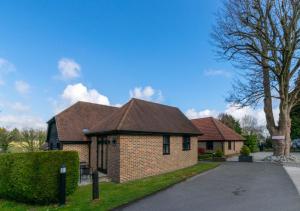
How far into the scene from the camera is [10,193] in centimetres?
1076

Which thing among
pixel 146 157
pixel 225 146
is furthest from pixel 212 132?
pixel 146 157

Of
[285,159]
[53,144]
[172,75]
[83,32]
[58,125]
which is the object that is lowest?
[285,159]

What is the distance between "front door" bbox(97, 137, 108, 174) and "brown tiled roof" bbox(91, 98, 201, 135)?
2.31 feet

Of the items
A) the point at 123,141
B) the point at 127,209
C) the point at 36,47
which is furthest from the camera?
the point at 36,47

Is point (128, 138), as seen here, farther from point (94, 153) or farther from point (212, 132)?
point (212, 132)

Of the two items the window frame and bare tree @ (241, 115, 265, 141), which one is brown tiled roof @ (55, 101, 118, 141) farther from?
bare tree @ (241, 115, 265, 141)

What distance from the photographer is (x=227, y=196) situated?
9859 mm

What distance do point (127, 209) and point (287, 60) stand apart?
2069 centimetres

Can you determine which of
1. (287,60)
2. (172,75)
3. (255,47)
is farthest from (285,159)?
(172,75)

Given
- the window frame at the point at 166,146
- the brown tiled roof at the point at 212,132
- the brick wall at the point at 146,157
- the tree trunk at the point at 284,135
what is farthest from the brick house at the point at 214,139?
the window frame at the point at 166,146

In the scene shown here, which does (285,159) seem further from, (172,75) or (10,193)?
(10,193)

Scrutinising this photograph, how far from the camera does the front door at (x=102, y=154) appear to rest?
16844 millimetres

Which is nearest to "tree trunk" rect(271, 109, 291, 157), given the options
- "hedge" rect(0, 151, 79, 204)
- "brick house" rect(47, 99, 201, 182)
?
"brick house" rect(47, 99, 201, 182)

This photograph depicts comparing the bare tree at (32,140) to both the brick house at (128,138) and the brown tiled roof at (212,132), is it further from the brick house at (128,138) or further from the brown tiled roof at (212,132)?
the brown tiled roof at (212,132)
